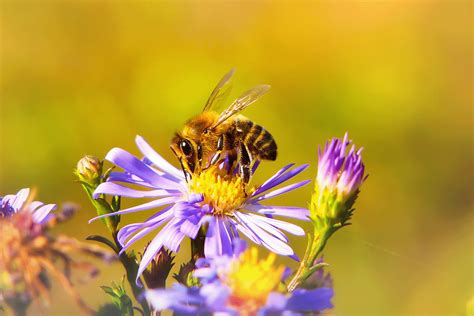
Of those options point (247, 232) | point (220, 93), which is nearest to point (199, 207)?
point (247, 232)

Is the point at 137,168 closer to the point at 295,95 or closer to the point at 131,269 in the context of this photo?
the point at 131,269

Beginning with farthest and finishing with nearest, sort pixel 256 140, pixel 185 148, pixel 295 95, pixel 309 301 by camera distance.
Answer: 1. pixel 295 95
2. pixel 256 140
3. pixel 185 148
4. pixel 309 301

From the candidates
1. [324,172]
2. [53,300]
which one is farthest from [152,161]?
[53,300]

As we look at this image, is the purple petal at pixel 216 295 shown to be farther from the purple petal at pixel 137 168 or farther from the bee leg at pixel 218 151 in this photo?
the bee leg at pixel 218 151

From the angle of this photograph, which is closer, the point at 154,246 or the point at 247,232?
the point at 154,246

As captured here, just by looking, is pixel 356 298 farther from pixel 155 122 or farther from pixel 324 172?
pixel 324 172

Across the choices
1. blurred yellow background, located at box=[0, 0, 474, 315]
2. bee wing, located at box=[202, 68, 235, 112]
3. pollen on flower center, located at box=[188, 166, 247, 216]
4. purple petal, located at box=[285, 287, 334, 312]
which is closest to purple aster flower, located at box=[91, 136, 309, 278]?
pollen on flower center, located at box=[188, 166, 247, 216]

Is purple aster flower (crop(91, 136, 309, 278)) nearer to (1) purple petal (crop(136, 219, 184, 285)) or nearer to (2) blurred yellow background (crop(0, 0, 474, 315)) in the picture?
(1) purple petal (crop(136, 219, 184, 285))
